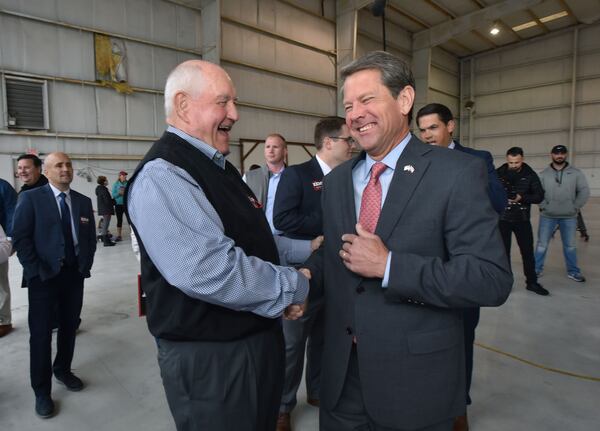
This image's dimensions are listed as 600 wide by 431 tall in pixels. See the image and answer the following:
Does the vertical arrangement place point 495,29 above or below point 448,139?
above

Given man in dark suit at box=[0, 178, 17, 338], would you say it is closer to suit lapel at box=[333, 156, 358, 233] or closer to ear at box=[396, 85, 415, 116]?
suit lapel at box=[333, 156, 358, 233]

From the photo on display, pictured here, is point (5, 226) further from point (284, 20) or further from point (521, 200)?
point (284, 20)

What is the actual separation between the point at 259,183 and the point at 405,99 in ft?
5.80

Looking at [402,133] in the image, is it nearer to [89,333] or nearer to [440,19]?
[89,333]

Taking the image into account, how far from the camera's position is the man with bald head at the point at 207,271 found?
115 cm

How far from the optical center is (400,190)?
4.09 feet

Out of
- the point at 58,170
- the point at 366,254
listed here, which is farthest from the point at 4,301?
the point at 366,254

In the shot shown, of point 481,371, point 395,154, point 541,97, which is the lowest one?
point 481,371

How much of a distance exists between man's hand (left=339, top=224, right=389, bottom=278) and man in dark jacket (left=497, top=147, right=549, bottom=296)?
4.07 metres

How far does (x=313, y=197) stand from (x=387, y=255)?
1341 millimetres

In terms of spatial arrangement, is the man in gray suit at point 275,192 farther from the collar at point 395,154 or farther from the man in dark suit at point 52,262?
the man in dark suit at point 52,262

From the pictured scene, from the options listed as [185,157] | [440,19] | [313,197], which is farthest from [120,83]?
[440,19]

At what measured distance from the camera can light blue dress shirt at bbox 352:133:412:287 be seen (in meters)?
1.36

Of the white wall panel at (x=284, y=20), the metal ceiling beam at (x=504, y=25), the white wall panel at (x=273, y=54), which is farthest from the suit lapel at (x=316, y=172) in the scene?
the metal ceiling beam at (x=504, y=25)
